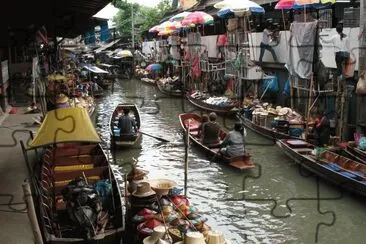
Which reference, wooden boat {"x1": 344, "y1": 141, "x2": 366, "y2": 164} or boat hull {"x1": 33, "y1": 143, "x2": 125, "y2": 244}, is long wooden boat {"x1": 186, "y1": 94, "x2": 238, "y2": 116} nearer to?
wooden boat {"x1": 344, "y1": 141, "x2": 366, "y2": 164}

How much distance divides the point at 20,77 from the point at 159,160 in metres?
4.67

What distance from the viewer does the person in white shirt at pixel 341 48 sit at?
26.9ft

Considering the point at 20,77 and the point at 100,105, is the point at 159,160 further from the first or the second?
the point at 100,105

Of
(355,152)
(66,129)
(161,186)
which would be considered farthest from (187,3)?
(66,129)

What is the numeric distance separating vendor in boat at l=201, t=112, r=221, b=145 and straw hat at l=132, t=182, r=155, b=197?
3874 millimetres

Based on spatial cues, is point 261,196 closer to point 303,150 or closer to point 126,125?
point 303,150

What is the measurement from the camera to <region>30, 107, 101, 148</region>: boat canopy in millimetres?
4496

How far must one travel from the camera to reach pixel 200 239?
13.0 feet

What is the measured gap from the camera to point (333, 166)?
23.0 ft

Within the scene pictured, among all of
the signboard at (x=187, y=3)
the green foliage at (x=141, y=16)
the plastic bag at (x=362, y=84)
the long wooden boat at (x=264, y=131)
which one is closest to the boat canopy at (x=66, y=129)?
the plastic bag at (x=362, y=84)

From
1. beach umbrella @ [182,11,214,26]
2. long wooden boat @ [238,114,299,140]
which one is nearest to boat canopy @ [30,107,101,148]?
long wooden boat @ [238,114,299,140]

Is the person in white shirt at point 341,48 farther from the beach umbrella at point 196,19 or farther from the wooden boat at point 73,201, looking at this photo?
the beach umbrella at point 196,19

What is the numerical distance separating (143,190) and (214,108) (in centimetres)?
862

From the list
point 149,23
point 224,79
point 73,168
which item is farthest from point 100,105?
point 149,23
